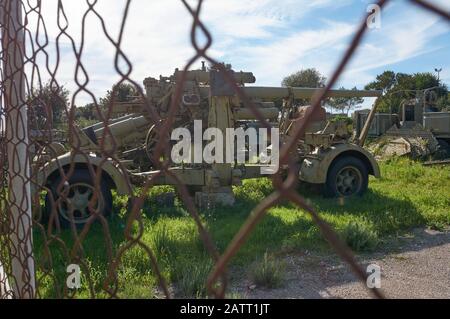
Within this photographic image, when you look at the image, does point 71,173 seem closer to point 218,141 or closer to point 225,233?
point 225,233

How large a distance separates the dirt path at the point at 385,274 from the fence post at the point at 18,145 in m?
2.01

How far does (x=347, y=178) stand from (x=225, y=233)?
3.16 m

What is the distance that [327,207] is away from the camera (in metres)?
6.81

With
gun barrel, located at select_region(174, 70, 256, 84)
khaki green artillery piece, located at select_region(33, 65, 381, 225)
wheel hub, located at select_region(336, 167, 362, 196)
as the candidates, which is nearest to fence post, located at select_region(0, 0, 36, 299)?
khaki green artillery piece, located at select_region(33, 65, 381, 225)

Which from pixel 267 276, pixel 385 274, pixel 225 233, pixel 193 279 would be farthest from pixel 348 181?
pixel 193 279

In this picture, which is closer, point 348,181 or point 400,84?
point 348,181

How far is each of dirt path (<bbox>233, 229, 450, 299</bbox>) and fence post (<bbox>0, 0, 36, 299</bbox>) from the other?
6.61 ft

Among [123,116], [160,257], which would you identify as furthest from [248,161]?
[160,257]

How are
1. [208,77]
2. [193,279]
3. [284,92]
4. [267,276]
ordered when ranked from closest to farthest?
[193,279] < [267,276] < [208,77] < [284,92]

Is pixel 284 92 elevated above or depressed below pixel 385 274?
above

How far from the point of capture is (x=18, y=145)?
215 cm

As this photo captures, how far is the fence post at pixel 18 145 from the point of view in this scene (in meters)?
2.04

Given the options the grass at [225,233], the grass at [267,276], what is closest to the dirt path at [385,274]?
the grass at [267,276]
